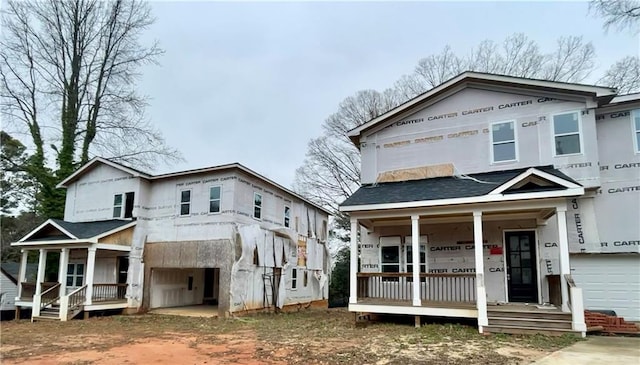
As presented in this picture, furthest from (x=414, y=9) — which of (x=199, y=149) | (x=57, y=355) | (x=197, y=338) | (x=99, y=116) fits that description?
(x=199, y=149)

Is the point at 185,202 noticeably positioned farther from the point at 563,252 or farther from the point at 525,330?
the point at 563,252

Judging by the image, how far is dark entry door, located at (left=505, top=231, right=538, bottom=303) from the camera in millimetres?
11852

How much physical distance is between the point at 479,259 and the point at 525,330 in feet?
6.29

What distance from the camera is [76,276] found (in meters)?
18.7

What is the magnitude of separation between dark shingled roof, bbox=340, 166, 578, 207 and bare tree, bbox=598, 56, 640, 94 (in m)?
13.7

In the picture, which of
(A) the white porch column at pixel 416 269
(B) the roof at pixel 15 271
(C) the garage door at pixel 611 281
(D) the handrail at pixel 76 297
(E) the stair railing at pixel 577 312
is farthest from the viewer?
(B) the roof at pixel 15 271

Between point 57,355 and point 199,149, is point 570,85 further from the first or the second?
point 199,149

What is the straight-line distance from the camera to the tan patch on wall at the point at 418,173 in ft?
44.3

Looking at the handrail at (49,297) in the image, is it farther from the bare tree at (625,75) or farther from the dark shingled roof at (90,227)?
the bare tree at (625,75)

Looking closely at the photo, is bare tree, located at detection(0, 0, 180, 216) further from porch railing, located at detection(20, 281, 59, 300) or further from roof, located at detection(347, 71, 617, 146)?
roof, located at detection(347, 71, 617, 146)

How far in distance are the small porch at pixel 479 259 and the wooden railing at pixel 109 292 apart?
10474mm

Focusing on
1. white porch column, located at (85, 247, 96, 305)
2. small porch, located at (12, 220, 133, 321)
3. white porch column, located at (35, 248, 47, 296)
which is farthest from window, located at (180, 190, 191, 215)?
white porch column, located at (35, 248, 47, 296)

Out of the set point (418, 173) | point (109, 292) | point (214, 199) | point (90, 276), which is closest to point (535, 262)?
point (418, 173)

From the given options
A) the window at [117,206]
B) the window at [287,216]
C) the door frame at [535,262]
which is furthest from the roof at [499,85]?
the window at [117,206]
